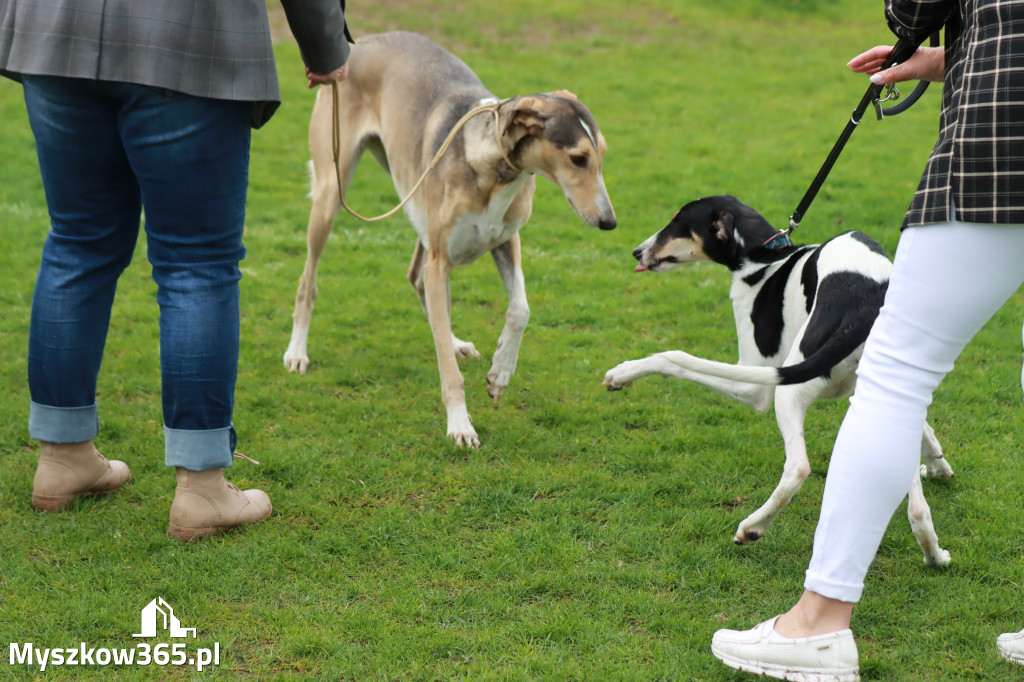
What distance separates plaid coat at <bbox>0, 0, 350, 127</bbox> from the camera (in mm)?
3254

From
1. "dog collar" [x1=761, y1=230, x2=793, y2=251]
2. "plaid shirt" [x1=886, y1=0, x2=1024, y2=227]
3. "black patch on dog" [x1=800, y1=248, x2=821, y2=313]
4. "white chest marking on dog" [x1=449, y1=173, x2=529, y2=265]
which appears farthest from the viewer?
"white chest marking on dog" [x1=449, y1=173, x2=529, y2=265]

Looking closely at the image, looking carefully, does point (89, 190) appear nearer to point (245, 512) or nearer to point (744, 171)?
point (245, 512)

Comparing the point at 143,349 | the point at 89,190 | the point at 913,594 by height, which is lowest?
the point at 143,349

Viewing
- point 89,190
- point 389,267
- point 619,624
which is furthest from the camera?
point 389,267

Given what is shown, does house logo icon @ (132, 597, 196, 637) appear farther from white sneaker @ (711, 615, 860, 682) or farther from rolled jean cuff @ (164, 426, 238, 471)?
white sneaker @ (711, 615, 860, 682)

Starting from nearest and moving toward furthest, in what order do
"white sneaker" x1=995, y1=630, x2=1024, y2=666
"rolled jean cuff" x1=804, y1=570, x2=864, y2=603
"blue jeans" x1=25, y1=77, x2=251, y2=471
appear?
1. "rolled jean cuff" x1=804, y1=570, x2=864, y2=603
2. "white sneaker" x1=995, y1=630, x2=1024, y2=666
3. "blue jeans" x1=25, y1=77, x2=251, y2=471

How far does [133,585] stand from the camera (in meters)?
3.48

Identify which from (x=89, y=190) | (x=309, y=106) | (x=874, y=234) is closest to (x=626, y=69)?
(x=309, y=106)

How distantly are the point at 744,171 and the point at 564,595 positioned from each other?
778 cm

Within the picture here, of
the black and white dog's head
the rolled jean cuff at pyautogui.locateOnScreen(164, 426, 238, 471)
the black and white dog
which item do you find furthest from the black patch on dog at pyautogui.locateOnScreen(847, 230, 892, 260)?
the rolled jean cuff at pyautogui.locateOnScreen(164, 426, 238, 471)

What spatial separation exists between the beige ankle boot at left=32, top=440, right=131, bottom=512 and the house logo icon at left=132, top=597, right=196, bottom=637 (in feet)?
2.83

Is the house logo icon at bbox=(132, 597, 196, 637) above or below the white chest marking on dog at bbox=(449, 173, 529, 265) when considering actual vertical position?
below

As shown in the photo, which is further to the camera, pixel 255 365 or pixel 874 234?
pixel 874 234

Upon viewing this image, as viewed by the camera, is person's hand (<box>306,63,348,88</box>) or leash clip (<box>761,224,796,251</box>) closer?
person's hand (<box>306,63,348,88</box>)
